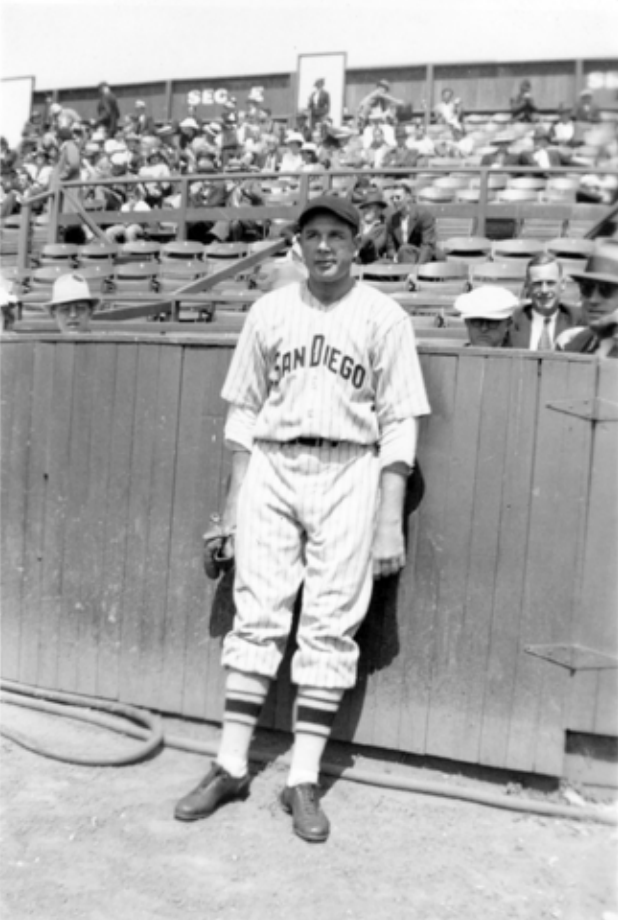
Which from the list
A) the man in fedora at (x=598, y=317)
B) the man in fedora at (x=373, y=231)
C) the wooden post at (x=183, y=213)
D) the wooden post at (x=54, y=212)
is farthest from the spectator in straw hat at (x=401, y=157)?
the man in fedora at (x=598, y=317)

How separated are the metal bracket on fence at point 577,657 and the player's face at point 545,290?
185 cm

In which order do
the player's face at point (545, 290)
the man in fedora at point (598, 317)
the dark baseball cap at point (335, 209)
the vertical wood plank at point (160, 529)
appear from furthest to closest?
1. the player's face at point (545, 290)
2. the vertical wood plank at point (160, 529)
3. the man in fedora at point (598, 317)
4. the dark baseball cap at point (335, 209)

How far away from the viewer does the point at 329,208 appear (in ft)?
11.8

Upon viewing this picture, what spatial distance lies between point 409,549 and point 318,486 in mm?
489

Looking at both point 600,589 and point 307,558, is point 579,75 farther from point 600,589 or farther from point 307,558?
point 307,558

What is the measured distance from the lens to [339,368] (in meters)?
3.63

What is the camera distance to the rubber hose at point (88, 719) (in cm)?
393

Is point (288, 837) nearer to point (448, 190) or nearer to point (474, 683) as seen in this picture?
point (474, 683)

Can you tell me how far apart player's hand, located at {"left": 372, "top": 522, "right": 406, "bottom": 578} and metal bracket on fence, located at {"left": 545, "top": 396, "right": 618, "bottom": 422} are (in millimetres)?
716

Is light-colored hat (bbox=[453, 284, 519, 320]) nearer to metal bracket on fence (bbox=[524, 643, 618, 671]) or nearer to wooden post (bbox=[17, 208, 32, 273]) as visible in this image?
metal bracket on fence (bbox=[524, 643, 618, 671])

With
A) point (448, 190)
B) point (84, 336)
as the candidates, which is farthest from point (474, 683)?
point (448, 190)

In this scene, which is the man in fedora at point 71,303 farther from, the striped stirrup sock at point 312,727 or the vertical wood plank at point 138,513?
the striped stirrup sock at point 312,727

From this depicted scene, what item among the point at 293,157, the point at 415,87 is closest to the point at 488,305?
the point at 293,157

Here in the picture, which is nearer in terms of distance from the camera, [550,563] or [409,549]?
[550,563]
